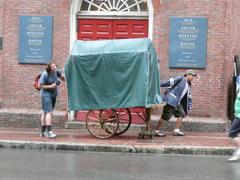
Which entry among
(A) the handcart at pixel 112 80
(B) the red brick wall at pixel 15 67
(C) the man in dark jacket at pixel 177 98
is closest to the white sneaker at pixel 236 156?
(A) the handcart at pixel 112 80

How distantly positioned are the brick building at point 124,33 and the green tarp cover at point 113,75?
7.27 feet

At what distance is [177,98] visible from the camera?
15.9 m

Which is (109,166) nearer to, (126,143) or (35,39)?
(126,143)

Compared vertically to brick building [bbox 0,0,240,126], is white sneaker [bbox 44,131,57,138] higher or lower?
lower

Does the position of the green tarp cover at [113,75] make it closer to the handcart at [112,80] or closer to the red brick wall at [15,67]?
the handcart at [112,80]

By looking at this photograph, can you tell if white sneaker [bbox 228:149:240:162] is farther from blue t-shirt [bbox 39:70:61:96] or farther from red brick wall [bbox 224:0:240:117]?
blue t-shirt [bbox 39:70:61:96]

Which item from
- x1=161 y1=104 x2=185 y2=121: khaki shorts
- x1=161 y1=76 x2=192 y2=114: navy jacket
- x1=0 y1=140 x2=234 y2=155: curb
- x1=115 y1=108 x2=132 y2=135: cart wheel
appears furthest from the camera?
x1=161 y1=104 x2=185 y2=121: khaki shorts

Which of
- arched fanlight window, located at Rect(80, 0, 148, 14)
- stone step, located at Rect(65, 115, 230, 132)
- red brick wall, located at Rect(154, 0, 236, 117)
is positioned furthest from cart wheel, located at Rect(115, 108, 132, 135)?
arched fanlight window, located at Rect(80, 0, 148, 14)

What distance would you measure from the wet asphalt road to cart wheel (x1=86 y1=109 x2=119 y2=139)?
1774mm

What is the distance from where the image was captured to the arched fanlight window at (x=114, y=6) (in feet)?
58.0

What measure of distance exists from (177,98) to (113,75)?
1.95 m

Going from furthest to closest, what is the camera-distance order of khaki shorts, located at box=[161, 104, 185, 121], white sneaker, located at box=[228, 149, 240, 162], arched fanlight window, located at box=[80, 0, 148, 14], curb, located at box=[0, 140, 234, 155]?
arched fanlight window, located at box=[80, 0, 148, 14], khaki shorts, located at box=[161, 104, 185, 121], curb, located at box=[0, 140, 234, 155], white sneaker, located at box=[228, 149, 240, 162]

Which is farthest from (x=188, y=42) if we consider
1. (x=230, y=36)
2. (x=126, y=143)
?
(x=126, y=143)

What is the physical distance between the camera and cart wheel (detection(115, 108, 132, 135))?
51.3 feet
